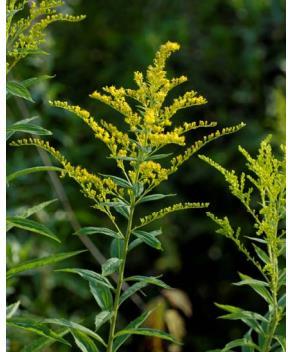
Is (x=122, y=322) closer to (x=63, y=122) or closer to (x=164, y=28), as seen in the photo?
(x=63, y=122)

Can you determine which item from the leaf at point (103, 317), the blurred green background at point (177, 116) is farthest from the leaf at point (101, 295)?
the blurred green background at point (177, 116)

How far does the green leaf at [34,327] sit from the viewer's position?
5.32ft

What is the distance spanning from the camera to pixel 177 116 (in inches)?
203

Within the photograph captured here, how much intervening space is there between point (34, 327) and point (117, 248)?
0.25 metres

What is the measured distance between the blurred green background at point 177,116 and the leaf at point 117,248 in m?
2.17

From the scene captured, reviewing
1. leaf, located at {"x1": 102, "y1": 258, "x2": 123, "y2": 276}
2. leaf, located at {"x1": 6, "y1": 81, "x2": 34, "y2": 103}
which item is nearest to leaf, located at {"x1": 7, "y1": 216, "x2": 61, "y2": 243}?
leaf, located at {"x1": 102, "y1": 258, "x2": 123, "y2": 276}

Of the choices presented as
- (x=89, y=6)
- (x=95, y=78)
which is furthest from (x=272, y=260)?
(x=89, y=6)

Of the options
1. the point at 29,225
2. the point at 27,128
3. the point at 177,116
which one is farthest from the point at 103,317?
the point at 177,116

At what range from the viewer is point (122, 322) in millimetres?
4609

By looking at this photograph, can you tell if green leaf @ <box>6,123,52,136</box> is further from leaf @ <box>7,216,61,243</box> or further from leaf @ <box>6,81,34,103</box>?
leaf @ <box>7,216,61,243</box>

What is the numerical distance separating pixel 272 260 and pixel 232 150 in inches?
126

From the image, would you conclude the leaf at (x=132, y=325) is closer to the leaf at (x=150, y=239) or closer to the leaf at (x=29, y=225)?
the leaf at (x=150, y=239)

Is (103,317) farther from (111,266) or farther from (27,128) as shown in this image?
(27,128)

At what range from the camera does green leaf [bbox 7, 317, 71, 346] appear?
1.62m
